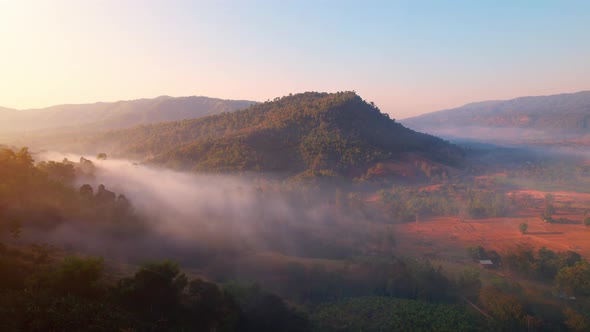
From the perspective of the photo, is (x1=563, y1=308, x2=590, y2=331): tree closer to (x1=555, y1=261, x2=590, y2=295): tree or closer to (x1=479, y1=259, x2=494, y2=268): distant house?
(x1=555, y1=261, x2=590, y2=295): tree

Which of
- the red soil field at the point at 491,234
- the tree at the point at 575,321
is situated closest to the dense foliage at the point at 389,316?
the tree at the point at 575,321

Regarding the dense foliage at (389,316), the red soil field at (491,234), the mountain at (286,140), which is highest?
the mountain at (286,140)

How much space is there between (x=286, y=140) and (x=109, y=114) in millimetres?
80271

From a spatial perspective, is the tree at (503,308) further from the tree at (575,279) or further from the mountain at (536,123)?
the mountain at (536,123)

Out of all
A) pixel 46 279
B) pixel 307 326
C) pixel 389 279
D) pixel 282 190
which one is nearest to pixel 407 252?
pixel 389 279

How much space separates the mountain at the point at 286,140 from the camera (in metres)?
52.1

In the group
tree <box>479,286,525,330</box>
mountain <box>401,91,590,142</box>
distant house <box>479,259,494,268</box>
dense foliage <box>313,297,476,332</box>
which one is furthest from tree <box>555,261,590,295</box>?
mountain <box>401,91,590,142</box>

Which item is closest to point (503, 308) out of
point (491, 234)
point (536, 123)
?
point (491, 234)

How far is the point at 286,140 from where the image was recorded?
2285 inches

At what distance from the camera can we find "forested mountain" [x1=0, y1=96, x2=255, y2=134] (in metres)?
85.0

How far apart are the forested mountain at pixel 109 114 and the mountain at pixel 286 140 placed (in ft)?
94.9

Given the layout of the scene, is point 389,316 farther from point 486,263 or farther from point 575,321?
point 486,263

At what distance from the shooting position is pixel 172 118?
108125 millimetres

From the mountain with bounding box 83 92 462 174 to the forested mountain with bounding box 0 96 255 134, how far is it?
28.9 meters
